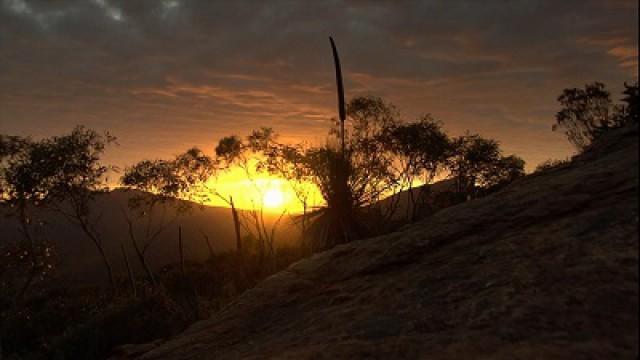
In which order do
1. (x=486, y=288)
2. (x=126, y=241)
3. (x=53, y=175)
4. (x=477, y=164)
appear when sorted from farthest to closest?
1. (x=126, y=241)
2. (x=477, y=164)
3. (x=53, y=175)
4. (x=486, y=288)

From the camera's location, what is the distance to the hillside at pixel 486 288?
4031 millimetres

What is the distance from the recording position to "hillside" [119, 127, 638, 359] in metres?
4.03

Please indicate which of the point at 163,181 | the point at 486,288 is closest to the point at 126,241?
the point at 163,181

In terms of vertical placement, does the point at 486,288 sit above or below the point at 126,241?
below

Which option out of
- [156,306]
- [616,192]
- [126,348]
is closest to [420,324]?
[616,192]

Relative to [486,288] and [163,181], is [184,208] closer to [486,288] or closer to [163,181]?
[163,181]

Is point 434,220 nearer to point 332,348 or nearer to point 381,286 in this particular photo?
point 381,286

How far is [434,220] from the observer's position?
699 centimetres

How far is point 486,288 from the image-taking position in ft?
15.9

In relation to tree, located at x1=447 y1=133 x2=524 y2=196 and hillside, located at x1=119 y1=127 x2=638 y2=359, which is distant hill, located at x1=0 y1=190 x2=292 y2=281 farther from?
hillside, located at x1=119 y1=127 x2=638 y2=359

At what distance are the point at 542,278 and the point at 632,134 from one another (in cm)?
246

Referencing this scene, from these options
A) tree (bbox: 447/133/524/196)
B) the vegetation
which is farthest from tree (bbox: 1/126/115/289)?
tree (bbox: 447/133/524/196)

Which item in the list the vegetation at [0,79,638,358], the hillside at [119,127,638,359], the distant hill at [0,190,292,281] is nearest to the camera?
the hillside at [119,127,638,359]

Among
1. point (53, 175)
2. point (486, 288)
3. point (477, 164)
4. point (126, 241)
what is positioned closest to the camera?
point (486, 288)
